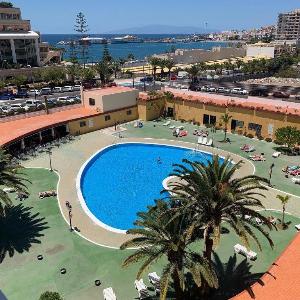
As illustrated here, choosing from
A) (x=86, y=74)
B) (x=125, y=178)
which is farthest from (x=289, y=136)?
(x=86, y=74)

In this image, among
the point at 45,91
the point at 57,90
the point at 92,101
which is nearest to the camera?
the point at 92,101

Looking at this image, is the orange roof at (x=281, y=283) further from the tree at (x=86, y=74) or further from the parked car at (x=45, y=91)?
the tree at (x=86, y=74)

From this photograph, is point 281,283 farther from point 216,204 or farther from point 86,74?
point 86,74

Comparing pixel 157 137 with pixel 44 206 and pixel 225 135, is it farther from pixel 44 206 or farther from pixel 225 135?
pixel 44 206

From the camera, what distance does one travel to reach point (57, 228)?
24641 millimetres

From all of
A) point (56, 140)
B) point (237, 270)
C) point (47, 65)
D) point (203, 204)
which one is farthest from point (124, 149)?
point (47, 65)

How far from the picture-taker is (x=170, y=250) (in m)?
15.6

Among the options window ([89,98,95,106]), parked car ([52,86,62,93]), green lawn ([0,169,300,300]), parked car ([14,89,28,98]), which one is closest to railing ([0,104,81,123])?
window ([89,98,95,106])

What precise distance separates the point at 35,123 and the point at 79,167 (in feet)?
39.0

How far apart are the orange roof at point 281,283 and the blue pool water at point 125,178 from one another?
374 inches

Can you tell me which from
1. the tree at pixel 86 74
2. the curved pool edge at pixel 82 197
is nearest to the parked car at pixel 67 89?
the tree at pixel 86 74

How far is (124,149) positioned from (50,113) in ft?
46.3

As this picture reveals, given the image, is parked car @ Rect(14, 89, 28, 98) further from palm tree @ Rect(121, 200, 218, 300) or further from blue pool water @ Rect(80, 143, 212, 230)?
palm tree @ Rect(121, 200, 218, 300)

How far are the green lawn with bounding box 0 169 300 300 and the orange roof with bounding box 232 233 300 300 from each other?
11.3 feet
